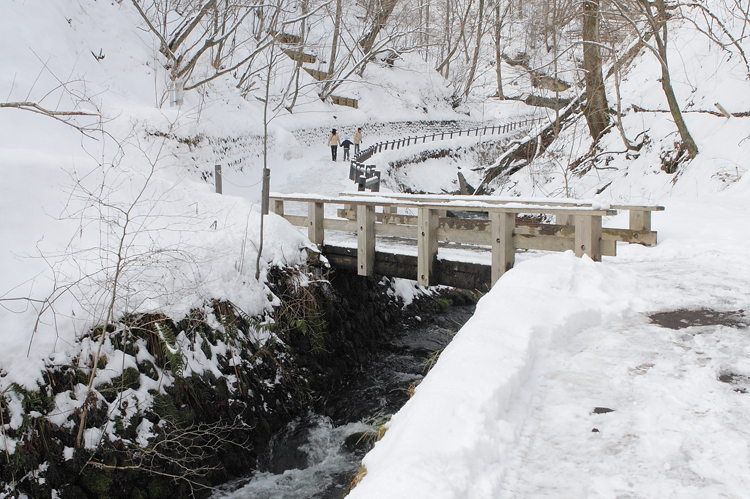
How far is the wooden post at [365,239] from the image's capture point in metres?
8.46

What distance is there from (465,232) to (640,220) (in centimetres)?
221

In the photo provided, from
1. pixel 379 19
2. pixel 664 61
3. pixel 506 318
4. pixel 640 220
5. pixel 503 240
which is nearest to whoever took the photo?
pixel 506 318

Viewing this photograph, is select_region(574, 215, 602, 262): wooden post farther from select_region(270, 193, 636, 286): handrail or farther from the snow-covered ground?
the snow-covered ground

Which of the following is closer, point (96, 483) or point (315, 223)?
point (96, 483)

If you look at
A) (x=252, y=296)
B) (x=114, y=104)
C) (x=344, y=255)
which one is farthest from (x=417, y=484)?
(x=114, y=104)

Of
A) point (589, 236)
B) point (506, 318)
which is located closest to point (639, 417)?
point (506, 318)

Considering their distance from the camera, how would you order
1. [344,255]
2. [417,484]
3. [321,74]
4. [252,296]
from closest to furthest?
[417,484]
[252,296]
[344,255]
[321,74]

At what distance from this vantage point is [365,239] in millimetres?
8477

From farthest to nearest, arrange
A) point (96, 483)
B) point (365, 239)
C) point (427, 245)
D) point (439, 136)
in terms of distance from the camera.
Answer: point (439, 136) < point (365, 239) < point (427, 245) < point (96, 483)

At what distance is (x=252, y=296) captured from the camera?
7.35 meters

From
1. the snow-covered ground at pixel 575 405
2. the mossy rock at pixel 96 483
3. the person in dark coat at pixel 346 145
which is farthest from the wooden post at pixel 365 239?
the person in dark coat at pixel 346 145

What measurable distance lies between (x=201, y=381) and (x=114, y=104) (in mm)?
13301

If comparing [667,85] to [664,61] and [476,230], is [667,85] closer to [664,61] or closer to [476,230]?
[664,61]

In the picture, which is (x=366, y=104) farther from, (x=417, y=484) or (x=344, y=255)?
(x=417, y=484)
